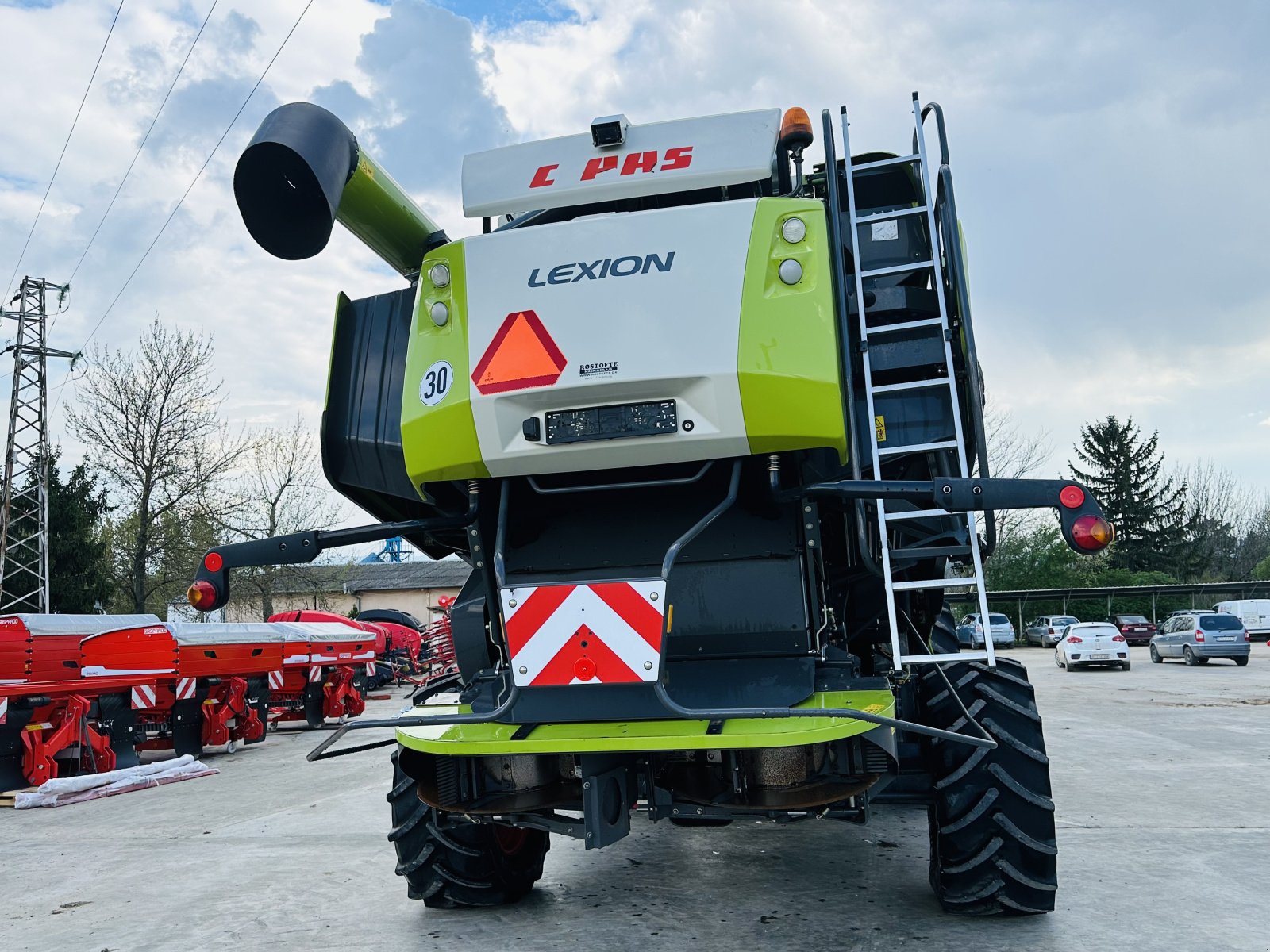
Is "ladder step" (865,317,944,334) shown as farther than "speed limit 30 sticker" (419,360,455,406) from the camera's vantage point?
Yes

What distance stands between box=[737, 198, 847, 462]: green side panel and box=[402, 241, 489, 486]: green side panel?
41.4 inches

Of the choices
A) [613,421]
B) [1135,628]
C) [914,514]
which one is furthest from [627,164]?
[1135,628]

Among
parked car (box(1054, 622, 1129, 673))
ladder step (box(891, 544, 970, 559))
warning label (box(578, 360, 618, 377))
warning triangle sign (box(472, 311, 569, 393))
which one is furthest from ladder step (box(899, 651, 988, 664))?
parked car (box(1054, 622, 1129, 673))

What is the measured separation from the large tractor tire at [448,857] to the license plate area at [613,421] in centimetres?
166

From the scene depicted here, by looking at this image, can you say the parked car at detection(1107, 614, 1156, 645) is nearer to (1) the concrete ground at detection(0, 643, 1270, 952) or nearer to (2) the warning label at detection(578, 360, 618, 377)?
(1) the concrete ground at detection(0, 643, 1270, 952)

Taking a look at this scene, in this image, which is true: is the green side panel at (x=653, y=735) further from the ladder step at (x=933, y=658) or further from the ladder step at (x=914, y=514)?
the ladder step at (x=914, y=514)

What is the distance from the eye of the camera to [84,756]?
1000cm

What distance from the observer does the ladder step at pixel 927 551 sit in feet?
13.4

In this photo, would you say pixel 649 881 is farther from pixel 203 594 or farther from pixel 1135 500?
pixel 1135 500

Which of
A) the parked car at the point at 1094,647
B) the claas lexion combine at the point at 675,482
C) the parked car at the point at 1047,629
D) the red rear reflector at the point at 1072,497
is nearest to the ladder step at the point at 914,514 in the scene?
the claas lexion combine at the point at 675,482

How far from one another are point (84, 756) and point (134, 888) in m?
5.27

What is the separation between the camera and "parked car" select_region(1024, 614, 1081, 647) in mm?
39750

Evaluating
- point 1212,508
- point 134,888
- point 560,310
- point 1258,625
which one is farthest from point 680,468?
point 1212,508

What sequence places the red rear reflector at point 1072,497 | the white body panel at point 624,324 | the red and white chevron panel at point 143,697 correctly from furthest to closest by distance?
the red and white chevron panel at point 143,697 < the white body panel at point 624,324 < the red rear reflector at point 1072,497
